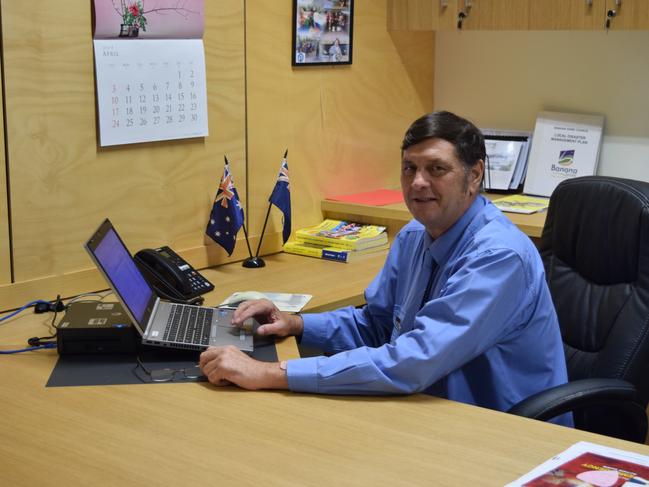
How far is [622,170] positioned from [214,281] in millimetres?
1706

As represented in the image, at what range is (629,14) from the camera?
10.3ft

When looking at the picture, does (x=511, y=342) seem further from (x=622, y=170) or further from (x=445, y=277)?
(x=622, y=170)

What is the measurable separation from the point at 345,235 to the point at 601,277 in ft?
3.79

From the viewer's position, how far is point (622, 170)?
3.60 m

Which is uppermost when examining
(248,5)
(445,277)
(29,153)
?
(248,5)

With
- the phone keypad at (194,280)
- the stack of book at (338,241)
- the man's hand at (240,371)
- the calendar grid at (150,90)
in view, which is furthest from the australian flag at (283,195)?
the man's hand at (240,371)

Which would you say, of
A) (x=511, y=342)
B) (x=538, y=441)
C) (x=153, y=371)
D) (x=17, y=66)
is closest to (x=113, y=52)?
(x=17, y=66)

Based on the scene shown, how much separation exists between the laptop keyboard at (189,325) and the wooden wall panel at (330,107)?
88 centimetres

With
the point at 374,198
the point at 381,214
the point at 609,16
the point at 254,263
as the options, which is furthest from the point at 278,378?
the point at 609,16

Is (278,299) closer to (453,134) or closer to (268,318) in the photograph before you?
(268,318)

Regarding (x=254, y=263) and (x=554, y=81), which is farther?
(x=554, y=81)

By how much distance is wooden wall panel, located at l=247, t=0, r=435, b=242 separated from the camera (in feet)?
10.6

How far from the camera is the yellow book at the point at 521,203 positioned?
11.1 ft

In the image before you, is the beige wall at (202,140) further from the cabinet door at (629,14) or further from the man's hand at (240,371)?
the cabinet door at (629,14)
